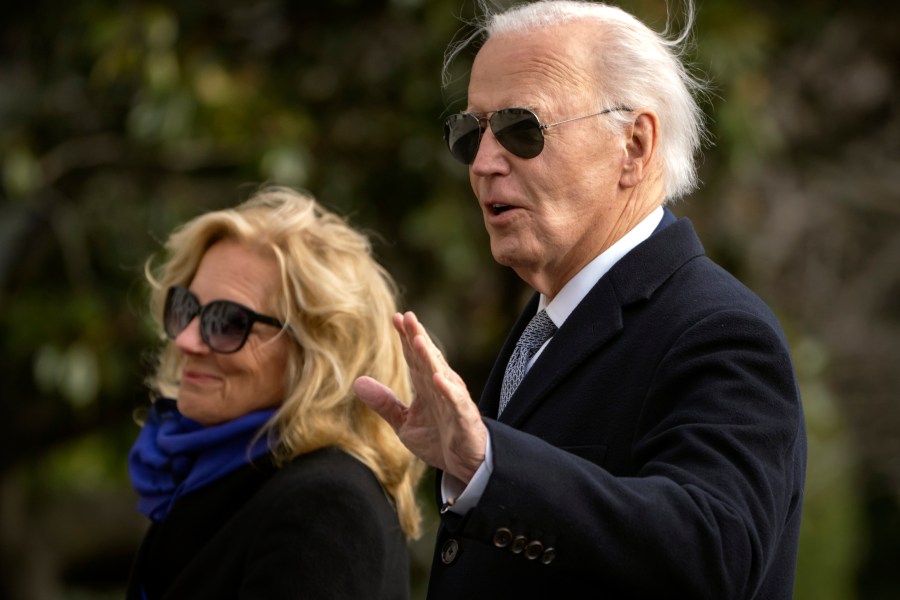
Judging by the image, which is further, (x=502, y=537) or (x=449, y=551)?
(x=449, y=551)

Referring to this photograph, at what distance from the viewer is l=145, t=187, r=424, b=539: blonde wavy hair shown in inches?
109

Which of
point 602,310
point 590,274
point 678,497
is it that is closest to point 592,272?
point 590,274

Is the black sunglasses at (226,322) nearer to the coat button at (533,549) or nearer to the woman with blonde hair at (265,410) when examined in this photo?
the woman with blonde hair at (265,410)

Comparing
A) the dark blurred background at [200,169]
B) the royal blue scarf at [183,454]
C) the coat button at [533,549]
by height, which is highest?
the coat button at [533,549]

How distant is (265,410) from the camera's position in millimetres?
2865

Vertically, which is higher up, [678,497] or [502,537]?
[678,497]

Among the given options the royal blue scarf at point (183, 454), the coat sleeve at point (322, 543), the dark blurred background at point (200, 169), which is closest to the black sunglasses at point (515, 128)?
the coat sleeve at point (322, 543)

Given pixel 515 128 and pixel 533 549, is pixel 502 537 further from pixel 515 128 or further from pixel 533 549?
pixel 515 128

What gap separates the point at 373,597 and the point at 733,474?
110cm

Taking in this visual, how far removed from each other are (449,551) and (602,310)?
450 millimetres

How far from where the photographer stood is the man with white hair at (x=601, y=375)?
1.57 metres

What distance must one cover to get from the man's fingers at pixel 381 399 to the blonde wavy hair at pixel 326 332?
100cm

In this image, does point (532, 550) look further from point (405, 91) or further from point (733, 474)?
point (405, 91)

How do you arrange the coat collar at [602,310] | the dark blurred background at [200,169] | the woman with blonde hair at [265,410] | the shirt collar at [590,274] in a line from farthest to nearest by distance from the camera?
1. the dark blurred background at [200,169]
2. the woman with blonde hair at [265,410]
3. the shirt collar at [590,274]
4. the coat collar at [602,310]
